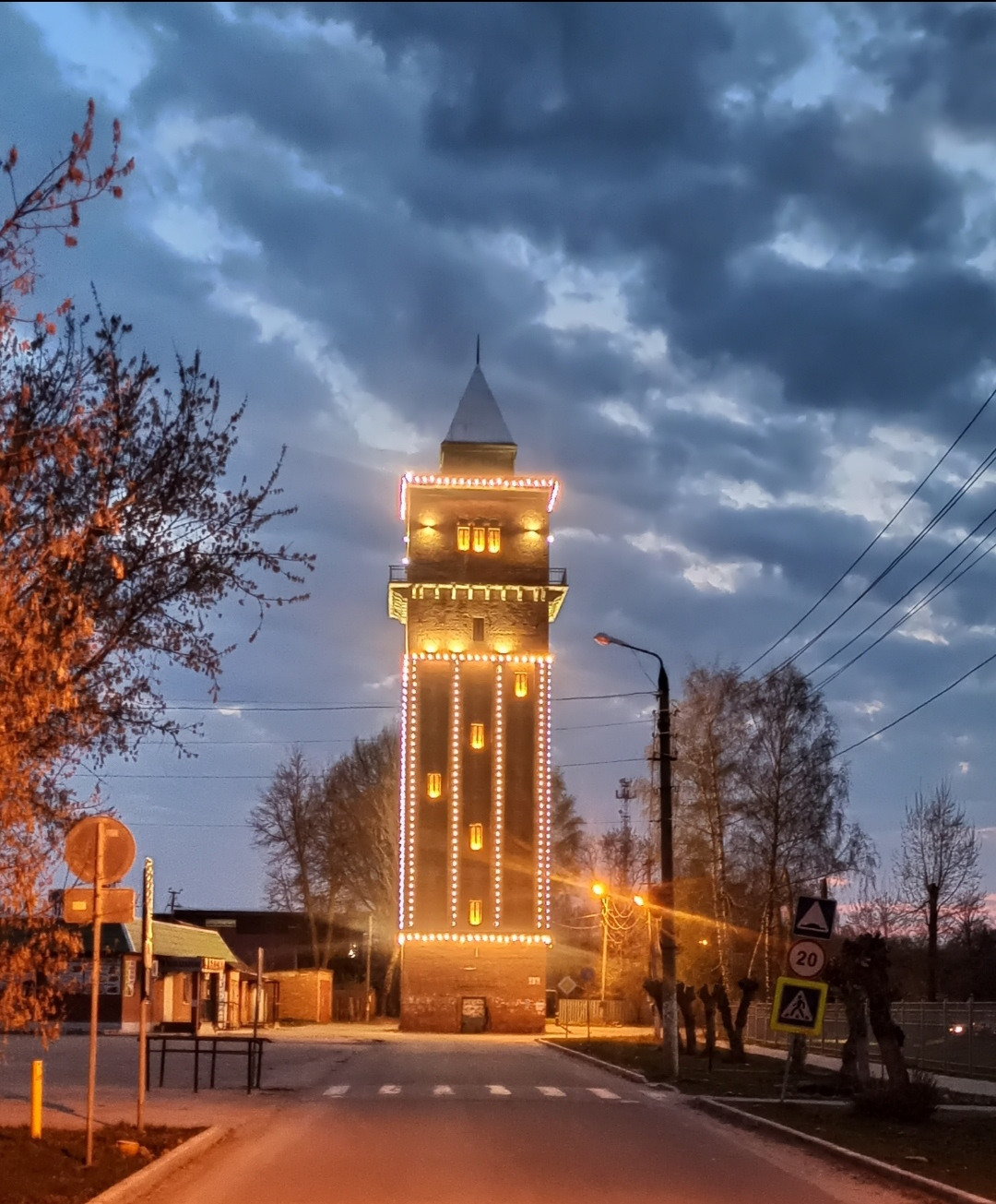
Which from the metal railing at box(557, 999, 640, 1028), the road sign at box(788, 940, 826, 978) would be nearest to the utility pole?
the metal railing at box(557, 999, 640, 1028)

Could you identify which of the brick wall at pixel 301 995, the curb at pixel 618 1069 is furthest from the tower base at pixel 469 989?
the curb at pixel 618 1069

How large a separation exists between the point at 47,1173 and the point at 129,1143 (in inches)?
75.1

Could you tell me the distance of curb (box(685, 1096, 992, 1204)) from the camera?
12.6 m

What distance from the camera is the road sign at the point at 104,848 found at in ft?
44.3

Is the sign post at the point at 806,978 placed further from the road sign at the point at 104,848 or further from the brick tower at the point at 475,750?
the brick tower at the point at 475,750

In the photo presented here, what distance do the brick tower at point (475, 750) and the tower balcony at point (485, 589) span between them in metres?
0.07

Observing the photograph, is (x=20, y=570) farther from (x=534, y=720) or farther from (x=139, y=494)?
(x=534, y=720)

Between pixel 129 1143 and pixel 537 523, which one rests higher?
pixel 537 523

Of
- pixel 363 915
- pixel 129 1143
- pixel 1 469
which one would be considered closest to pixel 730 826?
pixel 363 915

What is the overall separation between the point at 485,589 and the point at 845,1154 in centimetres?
5272

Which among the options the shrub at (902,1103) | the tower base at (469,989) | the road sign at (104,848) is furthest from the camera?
the tower base at (469,989)

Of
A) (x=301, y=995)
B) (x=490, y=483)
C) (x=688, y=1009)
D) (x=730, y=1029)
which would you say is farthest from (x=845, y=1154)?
(x=301, y=995)

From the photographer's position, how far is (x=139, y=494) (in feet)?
48.4

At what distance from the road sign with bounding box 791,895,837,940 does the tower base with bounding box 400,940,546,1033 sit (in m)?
43.1
